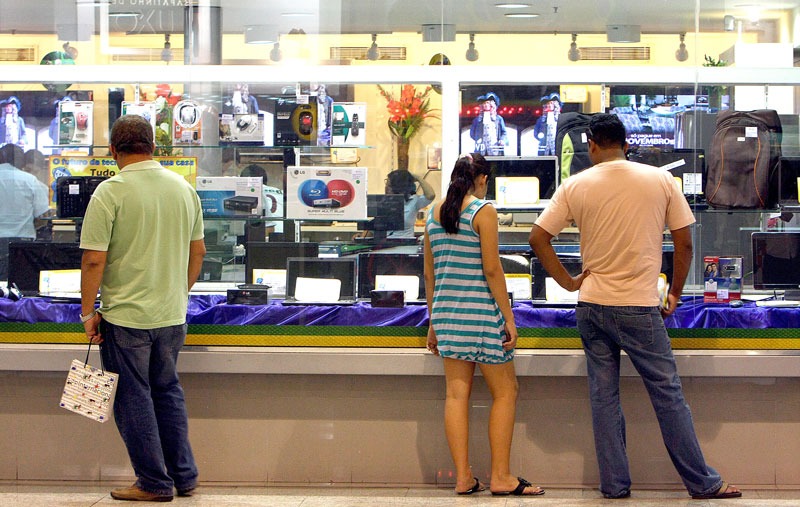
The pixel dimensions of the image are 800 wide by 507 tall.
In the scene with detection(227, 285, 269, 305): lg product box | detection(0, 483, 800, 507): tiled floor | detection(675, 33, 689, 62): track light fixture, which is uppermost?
detection(675, 33, 689, 62): track light fixture

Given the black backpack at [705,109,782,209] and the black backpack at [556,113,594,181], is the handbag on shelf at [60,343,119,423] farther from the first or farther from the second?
the black backpack at [705,109,782,209]

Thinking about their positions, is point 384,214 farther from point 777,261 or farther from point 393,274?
point 777,261

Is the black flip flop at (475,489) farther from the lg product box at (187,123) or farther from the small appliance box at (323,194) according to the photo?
the lg product box at (187,123)

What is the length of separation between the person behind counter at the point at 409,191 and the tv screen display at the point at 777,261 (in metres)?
1.54

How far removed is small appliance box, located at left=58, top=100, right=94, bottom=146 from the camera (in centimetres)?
522

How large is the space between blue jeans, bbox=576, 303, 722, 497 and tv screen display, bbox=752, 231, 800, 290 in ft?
3.03

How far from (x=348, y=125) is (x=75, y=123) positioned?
1.34 metres

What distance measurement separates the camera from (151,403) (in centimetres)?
410

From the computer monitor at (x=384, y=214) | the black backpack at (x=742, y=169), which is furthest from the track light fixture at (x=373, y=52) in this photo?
the black backpack at (x=742, y=169)

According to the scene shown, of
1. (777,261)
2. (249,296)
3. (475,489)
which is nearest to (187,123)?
(249,296)

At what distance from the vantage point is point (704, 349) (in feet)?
14.9

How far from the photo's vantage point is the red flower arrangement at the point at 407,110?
5.22 metres

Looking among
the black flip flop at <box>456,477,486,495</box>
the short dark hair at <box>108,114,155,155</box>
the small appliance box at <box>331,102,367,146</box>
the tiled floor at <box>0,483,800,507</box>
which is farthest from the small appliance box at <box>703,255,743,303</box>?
the short dark hair at <box>108,114,155,155</box>

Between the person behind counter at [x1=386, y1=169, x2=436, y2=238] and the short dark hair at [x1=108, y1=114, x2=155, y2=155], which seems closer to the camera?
the short dark hair at [x1=108, y1=114, x2=155, y2=155]
